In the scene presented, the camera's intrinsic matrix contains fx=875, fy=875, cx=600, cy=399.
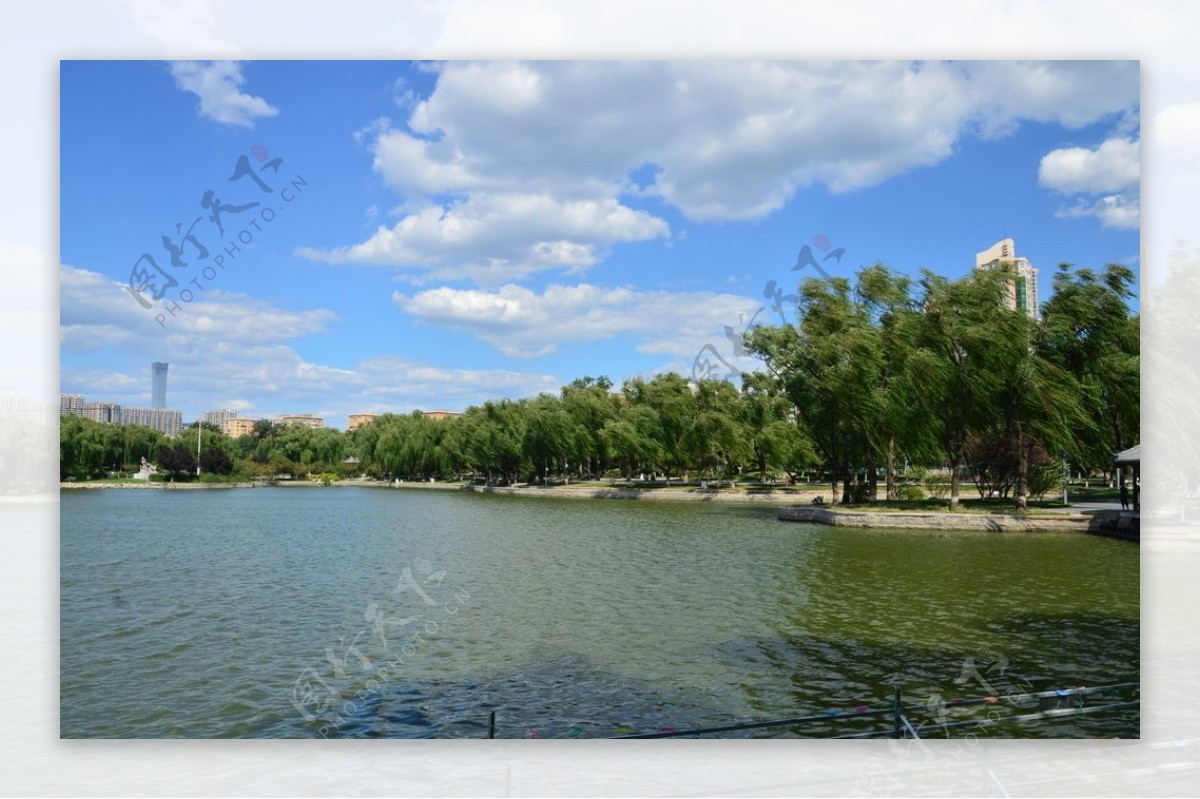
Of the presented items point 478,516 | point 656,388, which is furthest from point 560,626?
point 656,388

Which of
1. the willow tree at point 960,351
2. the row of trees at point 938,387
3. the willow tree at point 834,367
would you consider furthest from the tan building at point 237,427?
the willow tree at point 960,351

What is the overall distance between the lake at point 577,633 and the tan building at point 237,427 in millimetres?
56967

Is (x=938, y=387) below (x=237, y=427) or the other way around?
the other way around

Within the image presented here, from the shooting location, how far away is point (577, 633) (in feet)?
33.5

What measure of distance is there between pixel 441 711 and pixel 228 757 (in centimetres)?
172

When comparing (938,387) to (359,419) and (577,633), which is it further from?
(359,419)

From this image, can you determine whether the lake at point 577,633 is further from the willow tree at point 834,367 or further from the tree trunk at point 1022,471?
the willow tree at point 834,367

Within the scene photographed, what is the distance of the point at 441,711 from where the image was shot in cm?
741

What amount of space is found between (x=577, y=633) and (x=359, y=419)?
68699mm

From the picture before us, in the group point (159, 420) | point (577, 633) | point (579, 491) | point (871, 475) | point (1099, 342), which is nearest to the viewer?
point (577, 633)

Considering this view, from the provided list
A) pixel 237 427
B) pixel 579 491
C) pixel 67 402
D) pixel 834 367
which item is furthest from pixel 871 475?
pixel 237 427

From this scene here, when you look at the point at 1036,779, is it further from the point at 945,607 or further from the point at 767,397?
the point at 767,397

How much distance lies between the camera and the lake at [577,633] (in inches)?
291

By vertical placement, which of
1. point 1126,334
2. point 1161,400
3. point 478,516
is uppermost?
point 1126,334
